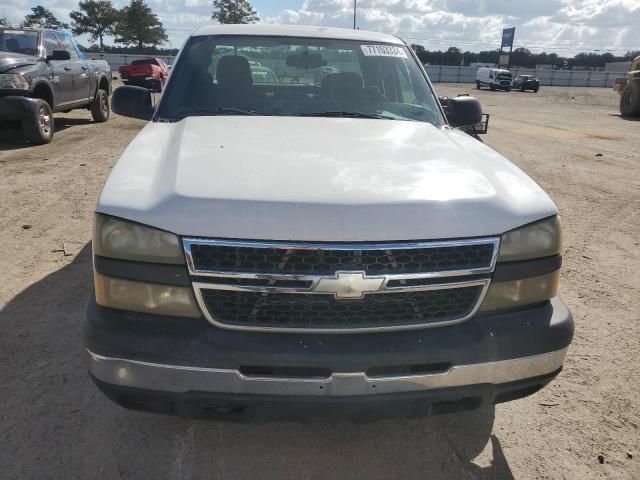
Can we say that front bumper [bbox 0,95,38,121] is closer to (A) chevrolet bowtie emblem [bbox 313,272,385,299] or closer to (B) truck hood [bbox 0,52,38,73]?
(B) truck hood [bbox 0,52,38,73]

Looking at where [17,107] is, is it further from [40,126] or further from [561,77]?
[561,77]

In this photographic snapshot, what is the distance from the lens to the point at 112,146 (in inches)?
398

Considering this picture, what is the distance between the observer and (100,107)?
517 inches

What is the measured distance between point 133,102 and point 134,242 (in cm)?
201

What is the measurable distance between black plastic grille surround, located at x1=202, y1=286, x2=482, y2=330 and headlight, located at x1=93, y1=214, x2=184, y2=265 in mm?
191

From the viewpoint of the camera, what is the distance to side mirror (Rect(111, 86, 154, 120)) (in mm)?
3670

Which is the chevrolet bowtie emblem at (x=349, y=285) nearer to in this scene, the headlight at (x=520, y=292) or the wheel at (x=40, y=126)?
the headlight at (x=520, y=292)

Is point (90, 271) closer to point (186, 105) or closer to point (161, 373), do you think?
point (186, 105)

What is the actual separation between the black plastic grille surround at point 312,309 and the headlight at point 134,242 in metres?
0.19

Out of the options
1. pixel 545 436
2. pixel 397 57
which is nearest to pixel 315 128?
pixel 397 57

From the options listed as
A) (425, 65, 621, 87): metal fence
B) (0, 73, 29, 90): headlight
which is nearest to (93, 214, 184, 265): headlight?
(0, 73, 29, 90): headlight

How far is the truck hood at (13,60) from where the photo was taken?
8.73 m

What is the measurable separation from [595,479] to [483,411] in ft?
1.90

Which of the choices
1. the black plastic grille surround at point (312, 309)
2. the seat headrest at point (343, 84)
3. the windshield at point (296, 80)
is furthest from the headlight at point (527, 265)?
the seat headrest at point (343, 84)
